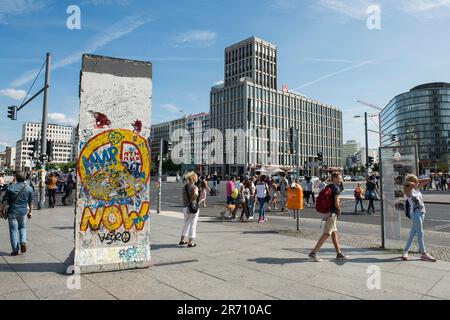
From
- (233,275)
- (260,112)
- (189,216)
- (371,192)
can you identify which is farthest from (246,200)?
(260,112)

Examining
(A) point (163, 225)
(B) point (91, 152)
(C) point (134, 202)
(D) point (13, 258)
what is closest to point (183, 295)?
(C) point (134, 202)

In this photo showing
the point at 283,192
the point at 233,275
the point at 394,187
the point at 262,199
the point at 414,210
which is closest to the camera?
the point at 233,275

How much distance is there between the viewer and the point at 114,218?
555cm

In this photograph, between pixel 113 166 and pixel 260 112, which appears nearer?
pixel 113 166

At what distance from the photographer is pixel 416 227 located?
643 centimetres

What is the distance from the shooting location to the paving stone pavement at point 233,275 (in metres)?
4.35

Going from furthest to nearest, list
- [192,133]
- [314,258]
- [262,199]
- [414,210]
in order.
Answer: [192,133], [262,199], [414,210], [314,258]

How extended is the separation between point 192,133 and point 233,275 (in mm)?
126369

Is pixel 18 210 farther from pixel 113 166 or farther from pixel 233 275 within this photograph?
pixel 233 275

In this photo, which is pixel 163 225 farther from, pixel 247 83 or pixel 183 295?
pixel 247 83

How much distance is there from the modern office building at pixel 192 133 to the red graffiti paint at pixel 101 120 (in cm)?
7956

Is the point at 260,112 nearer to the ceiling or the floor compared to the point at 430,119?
nearer to the floor

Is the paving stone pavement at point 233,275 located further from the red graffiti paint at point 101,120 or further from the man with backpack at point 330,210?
the red graffiti paint at point 101,120

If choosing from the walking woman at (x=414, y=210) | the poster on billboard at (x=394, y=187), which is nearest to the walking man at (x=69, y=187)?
the poster on billboard at (x=394, y=187)
